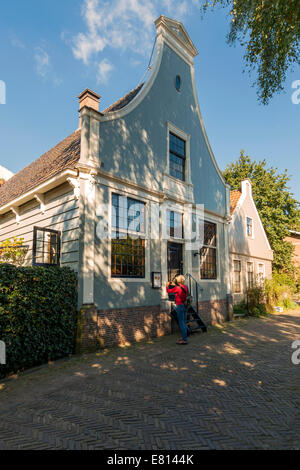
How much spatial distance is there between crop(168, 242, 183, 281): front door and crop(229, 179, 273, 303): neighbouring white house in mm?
5624

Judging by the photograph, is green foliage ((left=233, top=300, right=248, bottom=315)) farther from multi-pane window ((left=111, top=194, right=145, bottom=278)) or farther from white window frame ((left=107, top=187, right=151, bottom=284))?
multi-pane window ((left=111, top=194, right=145, bottom=278))

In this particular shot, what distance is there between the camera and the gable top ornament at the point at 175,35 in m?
11.3

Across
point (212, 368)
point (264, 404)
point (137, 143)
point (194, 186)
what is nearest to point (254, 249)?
point (194, 186)

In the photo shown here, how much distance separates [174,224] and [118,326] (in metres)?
4.62

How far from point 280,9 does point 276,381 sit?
755cm

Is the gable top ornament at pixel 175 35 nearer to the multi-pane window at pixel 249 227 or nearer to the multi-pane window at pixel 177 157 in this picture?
the multi-pane window at pixel 177 157

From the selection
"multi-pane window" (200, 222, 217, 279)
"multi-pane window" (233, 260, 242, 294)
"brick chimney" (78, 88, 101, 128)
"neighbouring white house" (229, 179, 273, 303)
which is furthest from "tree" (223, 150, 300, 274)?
"brick chimney" (78, 88, 101, 128)

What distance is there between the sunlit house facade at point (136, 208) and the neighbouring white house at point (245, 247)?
319cm

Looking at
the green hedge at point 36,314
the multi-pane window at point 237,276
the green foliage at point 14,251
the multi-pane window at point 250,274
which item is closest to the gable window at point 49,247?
the green foliage at point 14,251

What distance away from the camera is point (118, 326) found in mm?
8172

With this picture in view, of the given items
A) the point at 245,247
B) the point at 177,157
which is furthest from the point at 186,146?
the point at 245,247

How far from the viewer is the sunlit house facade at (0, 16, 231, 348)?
310 inches

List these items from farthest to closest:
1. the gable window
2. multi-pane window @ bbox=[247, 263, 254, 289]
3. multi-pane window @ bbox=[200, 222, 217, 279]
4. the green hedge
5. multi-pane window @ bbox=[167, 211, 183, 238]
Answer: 1. multi-pane window @ bbox=[247, 263, 254, 289]
2. multi-pane window @ bbox=[200, 222, 217, 279]
3. multi-pane window @ bbox=[167, 211, 183, 238]
4. the gable window
5. the green hedge
